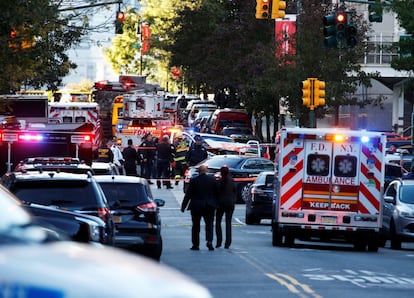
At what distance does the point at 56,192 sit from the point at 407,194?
510 inches

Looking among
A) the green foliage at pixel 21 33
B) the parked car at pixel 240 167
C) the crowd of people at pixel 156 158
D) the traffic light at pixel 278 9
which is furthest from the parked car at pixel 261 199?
the green foliage at pixel 21 33

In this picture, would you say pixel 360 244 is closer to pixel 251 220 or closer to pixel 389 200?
pixel 389 200

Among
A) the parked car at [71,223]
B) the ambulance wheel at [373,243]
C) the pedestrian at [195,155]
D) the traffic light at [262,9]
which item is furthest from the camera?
the pedestrian at [195,155]

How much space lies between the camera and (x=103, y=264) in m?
3.08

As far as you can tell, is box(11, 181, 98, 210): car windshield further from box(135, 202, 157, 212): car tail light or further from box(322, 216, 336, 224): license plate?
box(322, 216, 336, 224): license plate

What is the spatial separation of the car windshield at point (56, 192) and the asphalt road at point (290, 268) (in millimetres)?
1924

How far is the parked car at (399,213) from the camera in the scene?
26.4 metres

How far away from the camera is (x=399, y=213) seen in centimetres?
2656

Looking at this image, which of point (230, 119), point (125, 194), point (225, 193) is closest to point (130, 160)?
point (225, 193)

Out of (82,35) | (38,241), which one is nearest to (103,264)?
(38,241)

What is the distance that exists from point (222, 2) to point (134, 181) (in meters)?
53.8

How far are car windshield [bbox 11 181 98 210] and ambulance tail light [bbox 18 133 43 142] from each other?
15.5 metres

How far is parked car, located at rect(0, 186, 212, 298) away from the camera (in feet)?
9.67

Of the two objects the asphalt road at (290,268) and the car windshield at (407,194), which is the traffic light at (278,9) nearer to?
the asphalt road at (290,268)
